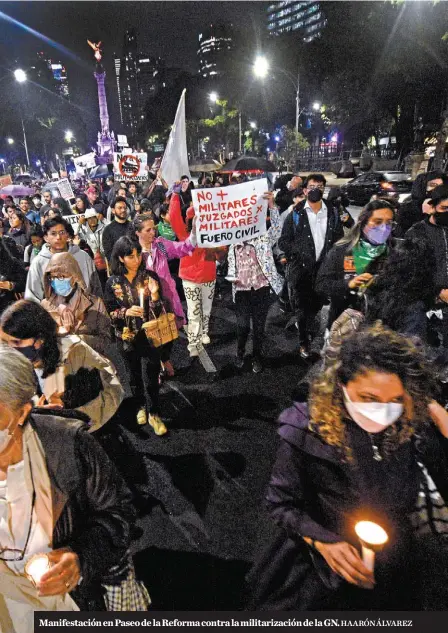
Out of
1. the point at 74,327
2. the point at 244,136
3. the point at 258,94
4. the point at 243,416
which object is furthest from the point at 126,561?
the point at 244,136

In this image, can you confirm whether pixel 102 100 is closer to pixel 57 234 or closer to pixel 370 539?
pixel 57 234

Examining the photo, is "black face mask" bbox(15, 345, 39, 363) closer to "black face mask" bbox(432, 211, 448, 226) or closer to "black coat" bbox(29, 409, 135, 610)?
"black coat" bbox(29, 409, 135, 610)

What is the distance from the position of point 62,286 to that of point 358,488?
2.59 metres

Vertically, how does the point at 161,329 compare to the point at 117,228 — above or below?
below

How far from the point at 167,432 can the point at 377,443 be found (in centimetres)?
270

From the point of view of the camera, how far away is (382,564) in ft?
5.67

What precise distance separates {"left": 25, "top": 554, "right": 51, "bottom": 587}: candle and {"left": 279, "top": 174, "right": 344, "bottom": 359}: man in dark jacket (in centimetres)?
441

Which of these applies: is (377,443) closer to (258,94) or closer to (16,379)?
(16,379)

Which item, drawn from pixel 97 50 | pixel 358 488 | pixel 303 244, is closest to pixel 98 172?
pixel 303 244

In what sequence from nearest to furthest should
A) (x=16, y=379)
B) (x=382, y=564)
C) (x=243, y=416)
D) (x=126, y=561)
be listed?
1. (x=16, y=379)
2. (x=382, y=564)
3. (x=126, y=561)
4. (x=243, y=416)

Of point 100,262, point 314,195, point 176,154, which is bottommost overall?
point 100,262

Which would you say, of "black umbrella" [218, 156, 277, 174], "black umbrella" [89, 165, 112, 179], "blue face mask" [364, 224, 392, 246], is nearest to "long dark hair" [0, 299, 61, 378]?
"blue face mask" [364, 224, 392, 246]

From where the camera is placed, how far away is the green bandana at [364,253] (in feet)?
12.6

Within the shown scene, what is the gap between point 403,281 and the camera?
11.0 feet
